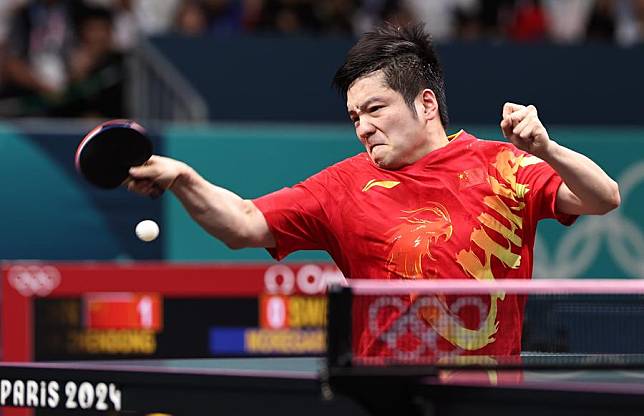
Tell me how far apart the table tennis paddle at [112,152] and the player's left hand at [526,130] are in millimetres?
1030

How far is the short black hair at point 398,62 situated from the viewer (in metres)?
4.51

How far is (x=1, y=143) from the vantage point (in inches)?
367

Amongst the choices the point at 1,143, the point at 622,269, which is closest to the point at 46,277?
the point at 1,143

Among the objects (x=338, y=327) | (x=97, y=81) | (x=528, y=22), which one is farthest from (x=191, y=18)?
(x=338, y=327)

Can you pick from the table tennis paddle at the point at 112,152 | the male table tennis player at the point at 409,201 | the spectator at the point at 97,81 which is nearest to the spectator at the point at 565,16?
the spectator at the point at 97,81

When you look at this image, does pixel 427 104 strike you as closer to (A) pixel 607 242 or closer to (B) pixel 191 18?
(A) pixel 607 242

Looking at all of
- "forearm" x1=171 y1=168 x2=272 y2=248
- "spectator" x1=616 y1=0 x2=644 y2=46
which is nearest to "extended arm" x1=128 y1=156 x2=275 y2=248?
"forearm" x1=171 y1=168 x2=272 y2=248

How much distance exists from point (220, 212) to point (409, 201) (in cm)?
64

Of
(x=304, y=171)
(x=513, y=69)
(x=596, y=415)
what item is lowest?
(x=596, y=415)

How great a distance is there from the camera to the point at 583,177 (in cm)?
402

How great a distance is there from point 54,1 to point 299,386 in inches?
369

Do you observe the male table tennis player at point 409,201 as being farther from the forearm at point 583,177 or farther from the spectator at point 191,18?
the spectator at point 191,18

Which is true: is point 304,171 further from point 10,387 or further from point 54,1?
point 10,387

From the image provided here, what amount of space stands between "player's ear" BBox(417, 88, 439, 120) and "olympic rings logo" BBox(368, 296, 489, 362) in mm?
818
